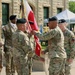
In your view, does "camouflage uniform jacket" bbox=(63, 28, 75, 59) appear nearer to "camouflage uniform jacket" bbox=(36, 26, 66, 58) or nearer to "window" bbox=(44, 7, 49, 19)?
"camouflage uniform jacket" bbox=(36, 26, 66, 58)

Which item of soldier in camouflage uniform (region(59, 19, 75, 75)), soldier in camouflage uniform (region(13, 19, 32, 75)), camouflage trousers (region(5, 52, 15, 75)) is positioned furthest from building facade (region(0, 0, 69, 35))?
soldier in camouflage uniform (region(13, 19, 32, 75))

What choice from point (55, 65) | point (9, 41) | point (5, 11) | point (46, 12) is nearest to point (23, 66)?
point (55, 65)

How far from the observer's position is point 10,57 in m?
10.5

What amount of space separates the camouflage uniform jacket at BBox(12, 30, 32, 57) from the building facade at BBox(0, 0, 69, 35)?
23148mm

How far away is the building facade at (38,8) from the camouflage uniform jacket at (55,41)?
23151 millimetres

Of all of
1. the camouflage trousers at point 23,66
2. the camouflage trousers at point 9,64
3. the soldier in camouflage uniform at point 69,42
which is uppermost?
the soldier in camouflage uniform at point 69,42

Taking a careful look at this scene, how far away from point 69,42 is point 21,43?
6.83 feet

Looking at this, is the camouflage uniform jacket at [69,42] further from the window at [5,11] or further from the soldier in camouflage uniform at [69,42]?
the window at [5,11]

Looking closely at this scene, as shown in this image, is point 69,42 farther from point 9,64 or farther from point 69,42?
point 9,64

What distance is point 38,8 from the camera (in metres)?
35.9

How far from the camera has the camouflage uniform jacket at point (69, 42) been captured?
989cm

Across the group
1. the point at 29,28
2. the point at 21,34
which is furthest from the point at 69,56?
the point at 21,34

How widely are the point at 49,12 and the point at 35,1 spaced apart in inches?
100

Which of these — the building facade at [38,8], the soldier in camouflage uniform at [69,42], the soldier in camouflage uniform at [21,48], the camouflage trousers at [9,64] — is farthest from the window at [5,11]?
the soldier in camouflage uniform at [21,48]
